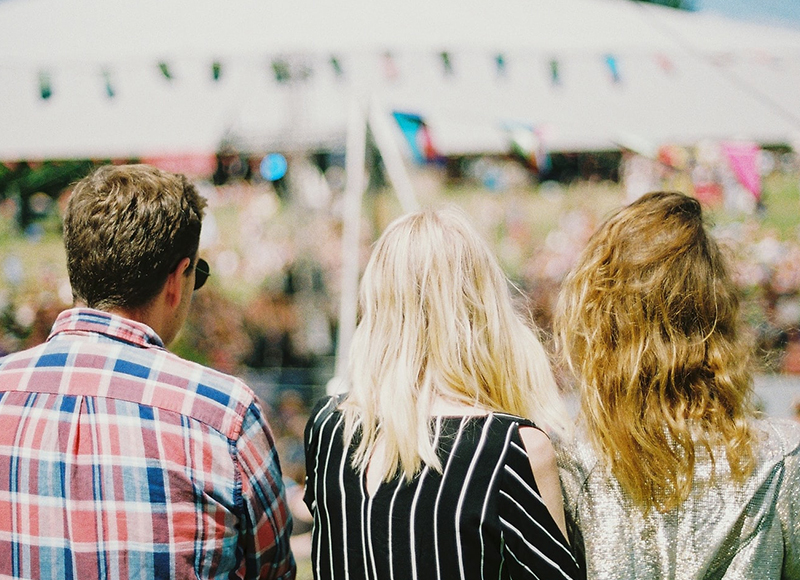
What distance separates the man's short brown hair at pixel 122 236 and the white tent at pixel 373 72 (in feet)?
6.64

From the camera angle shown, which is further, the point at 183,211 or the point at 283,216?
the point at 283,216

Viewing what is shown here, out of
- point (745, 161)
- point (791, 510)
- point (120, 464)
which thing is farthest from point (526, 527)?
point (745, 161)

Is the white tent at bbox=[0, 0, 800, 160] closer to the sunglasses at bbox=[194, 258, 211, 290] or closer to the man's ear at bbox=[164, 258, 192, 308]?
the sunglasses at bbox=[194, 258, 211, 290]

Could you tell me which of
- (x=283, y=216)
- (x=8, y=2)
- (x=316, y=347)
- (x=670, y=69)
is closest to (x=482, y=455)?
(x=670, y=69)

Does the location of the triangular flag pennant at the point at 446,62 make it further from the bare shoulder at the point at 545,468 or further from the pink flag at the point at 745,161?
the bare shoulder at the point at 545,468

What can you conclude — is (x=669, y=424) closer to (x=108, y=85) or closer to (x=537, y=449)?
(x=537, y=449)

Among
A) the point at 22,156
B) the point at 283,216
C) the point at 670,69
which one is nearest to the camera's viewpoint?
the point at 670,69

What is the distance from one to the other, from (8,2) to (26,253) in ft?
13.6

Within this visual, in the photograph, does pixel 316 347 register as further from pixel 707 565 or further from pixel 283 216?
pixel 707 565

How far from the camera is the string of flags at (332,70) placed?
300 cm

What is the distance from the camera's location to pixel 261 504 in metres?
1.19

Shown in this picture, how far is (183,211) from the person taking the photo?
4.14 ft

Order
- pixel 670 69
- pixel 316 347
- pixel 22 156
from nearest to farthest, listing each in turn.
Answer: pixel 670 69, pixel 22 156, pixel 316 347

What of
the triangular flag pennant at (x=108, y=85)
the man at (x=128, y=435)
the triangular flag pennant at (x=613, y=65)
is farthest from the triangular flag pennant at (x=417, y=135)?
the man at (x=128, y=435)
